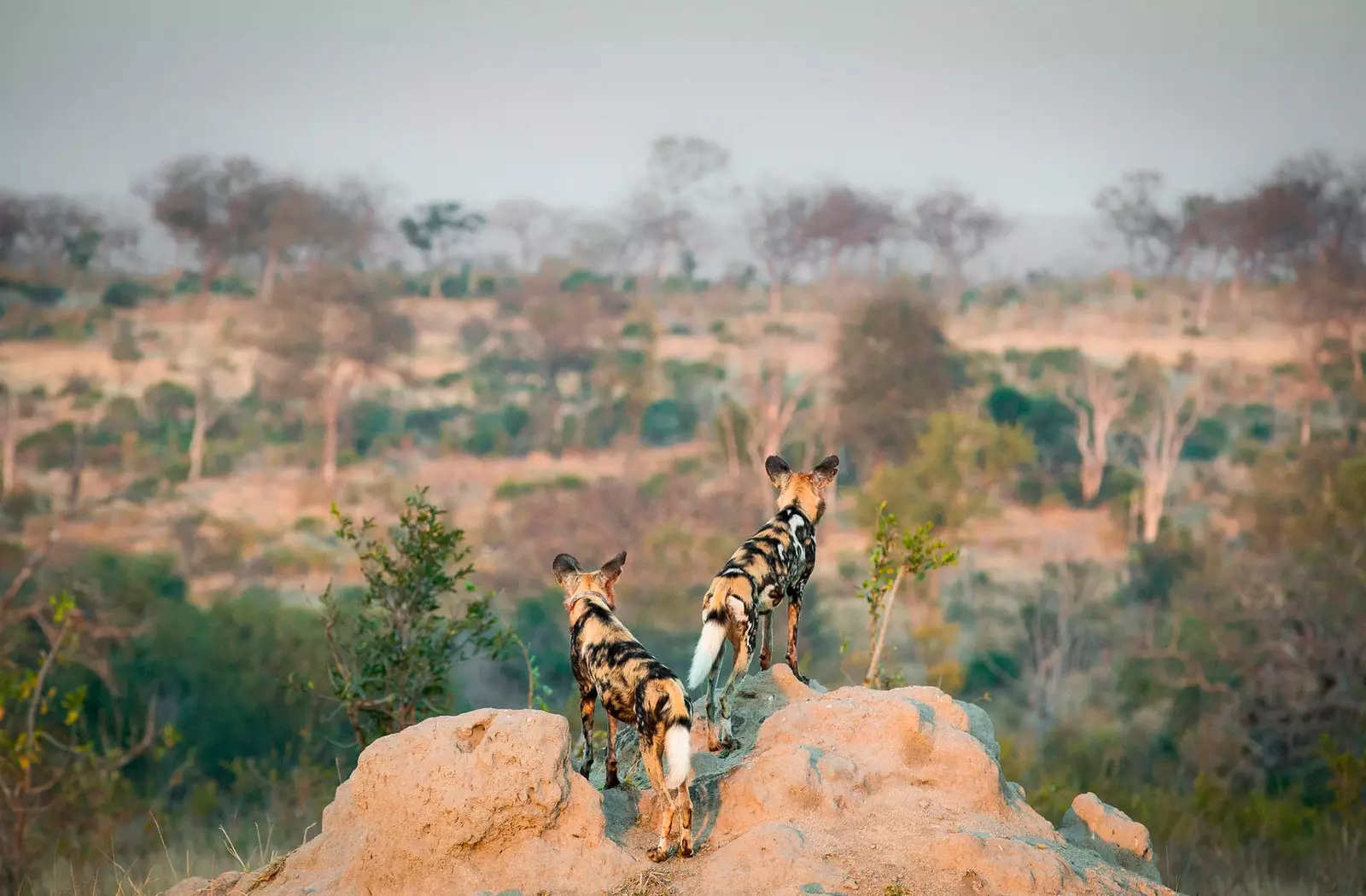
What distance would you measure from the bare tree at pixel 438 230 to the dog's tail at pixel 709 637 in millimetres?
67706

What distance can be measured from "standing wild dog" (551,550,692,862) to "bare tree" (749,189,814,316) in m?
65.9

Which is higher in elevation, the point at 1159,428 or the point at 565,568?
the point at 565,568

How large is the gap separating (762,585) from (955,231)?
237ft

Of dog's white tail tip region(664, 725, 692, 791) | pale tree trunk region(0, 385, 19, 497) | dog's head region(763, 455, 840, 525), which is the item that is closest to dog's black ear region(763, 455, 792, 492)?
dog's head region(763, 455, 840, 525)

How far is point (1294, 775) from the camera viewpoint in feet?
73.4

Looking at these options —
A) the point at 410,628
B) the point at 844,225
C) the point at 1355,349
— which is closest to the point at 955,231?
the point at 844,225

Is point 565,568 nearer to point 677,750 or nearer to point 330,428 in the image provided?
point 677,750

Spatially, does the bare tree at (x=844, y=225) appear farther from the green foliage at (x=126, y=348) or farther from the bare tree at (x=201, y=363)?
the green foliage at (x=126, y=348)

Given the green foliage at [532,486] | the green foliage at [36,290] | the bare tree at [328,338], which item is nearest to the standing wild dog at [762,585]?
the green foliage at [532,486]

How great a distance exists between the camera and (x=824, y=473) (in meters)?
8.14

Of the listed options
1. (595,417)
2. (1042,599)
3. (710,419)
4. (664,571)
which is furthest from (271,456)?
(1042,599)

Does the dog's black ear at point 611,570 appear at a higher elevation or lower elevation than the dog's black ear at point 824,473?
lower

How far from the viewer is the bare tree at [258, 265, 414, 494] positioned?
52.2 meters

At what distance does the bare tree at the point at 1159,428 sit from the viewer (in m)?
→ 41.2
